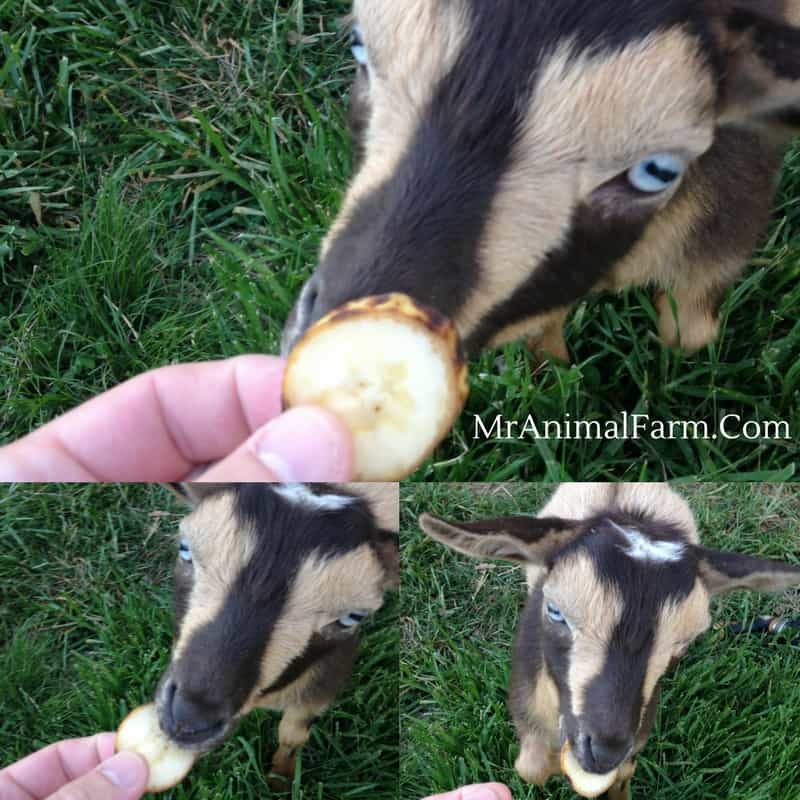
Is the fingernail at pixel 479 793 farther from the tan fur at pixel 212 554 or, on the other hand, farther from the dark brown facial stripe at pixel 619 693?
the tan fur at pixel 212 554

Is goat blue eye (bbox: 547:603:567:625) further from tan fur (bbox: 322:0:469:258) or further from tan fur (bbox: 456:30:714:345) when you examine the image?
tan fur (bbox: 322:0:469:258)

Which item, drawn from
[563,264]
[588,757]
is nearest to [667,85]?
[563,264]

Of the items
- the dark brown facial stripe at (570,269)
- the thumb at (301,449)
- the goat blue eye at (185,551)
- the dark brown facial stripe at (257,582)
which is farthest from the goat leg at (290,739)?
the dark brown facial stripe at (570,269)

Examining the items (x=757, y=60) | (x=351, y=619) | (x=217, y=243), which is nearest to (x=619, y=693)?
(x=351, y=619)

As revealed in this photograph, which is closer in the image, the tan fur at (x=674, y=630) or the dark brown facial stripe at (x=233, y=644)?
the dark brown facial stripe at (x=233, y=644)

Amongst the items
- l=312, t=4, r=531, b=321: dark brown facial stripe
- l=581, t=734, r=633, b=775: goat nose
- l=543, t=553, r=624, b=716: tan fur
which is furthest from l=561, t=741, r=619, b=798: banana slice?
l=312, t=4, r=531, b=321: dark brown facial stripe

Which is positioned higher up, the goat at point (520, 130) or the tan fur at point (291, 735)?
the goat at point (520, 130)
